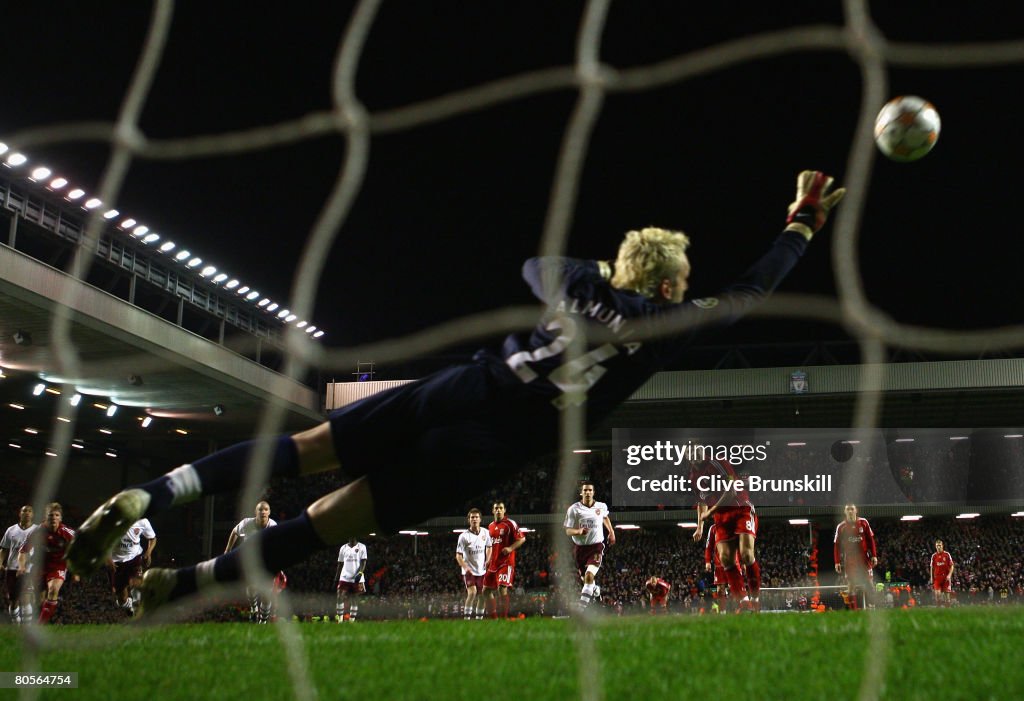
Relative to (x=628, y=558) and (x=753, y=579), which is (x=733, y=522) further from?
(x=628, y=558)

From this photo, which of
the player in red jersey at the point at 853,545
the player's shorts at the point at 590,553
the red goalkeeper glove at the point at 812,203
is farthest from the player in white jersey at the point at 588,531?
the red goalkeeper glove at the point at 812,203

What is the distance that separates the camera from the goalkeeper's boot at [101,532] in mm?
3580

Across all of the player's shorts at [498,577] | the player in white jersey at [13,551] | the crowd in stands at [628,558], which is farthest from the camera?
the crowd in stands at [628,558]

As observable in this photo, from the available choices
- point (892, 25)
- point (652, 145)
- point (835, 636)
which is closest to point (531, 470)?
point (652, 145)

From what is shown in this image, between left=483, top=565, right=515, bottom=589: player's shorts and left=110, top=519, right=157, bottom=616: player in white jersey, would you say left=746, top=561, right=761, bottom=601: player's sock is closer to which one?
left=483, top=565, right=515, bottom=589: player's shorts

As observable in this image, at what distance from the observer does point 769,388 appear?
28.7 meters

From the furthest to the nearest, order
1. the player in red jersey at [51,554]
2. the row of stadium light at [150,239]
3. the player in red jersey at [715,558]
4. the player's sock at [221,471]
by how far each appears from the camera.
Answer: the row of stadium light at [150,239], the player in red jersey at [51,554], the player in red jersey at [715,558], the player's sock at [221,471]

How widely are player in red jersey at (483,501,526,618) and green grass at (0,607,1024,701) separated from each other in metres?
7.61

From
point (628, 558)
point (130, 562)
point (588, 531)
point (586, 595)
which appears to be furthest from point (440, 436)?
point (628, 558)

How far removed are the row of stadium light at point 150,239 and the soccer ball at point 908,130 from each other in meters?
14.5

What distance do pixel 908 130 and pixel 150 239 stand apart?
22.9 m

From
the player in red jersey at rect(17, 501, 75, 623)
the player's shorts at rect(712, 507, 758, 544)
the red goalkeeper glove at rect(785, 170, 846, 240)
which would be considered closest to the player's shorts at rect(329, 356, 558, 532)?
the red goalkeeper glove at rect(785, 170, 846, 240)

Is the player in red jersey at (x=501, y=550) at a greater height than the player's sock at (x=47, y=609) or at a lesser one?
greater

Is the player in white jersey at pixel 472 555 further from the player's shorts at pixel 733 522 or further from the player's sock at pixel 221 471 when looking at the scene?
the player's sock at pixel 221 471
